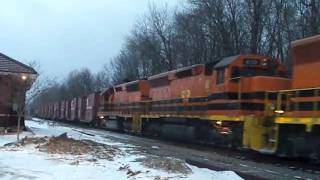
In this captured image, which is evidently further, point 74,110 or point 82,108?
point 74,110

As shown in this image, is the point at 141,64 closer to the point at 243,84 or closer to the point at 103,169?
the point at 243,84

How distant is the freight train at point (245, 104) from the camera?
16750mm

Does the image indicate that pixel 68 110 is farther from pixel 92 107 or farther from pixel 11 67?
→ pixel 11 67

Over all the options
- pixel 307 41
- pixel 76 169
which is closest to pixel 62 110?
pixel 307 41

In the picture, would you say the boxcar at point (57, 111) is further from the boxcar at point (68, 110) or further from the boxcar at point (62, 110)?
the boxcar at point (68, 110)

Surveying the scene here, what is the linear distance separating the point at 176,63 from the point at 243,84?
144 ft

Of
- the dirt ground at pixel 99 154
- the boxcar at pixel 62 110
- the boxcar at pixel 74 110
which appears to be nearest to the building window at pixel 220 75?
the dirt ground at pixel 99 154

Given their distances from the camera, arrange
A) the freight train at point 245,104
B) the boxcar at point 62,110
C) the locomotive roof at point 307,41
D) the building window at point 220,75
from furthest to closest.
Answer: the boxcar at point 62,110 < the building window at point 220,75 < the freight train at point 245,104 < the locomotive roof at point 307,41

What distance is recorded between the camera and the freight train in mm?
16750

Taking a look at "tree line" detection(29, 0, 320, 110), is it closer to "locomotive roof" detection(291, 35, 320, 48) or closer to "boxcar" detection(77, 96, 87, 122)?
"boxcar" detection(77, 96, 87, 122)

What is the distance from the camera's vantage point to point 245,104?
2053 cm

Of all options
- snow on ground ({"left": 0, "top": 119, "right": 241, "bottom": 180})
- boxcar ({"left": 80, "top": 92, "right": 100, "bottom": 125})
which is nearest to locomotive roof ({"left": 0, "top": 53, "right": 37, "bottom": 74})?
snow on ground ({"left": 0, "top": 119, "right": 241, "bottom": 180})

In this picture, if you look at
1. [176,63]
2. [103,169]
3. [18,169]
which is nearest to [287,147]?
[103,169]

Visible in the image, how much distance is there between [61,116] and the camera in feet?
237
